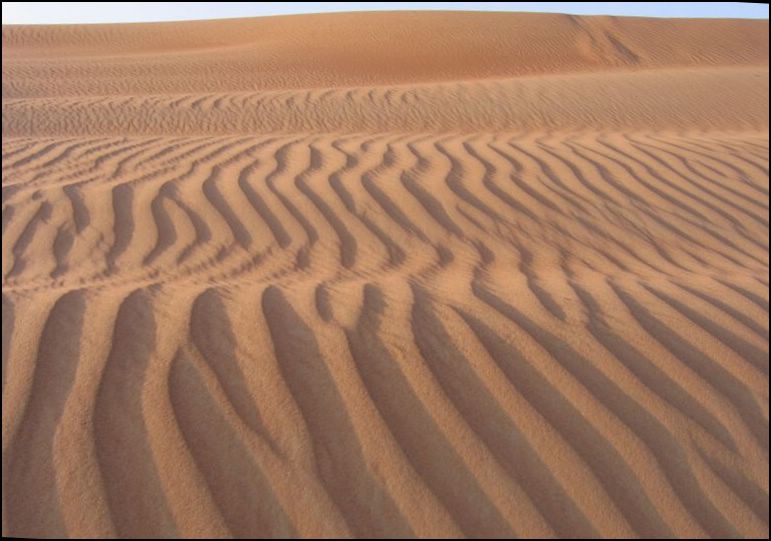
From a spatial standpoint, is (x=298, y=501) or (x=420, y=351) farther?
(x=420, y=351)

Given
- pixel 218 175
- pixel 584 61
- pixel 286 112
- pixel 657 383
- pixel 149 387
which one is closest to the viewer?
pixel 149 387

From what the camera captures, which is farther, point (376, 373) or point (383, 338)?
point (383, 338)

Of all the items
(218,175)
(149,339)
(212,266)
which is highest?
(218,175)

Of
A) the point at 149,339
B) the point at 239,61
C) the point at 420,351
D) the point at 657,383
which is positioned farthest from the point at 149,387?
the point at 239,61

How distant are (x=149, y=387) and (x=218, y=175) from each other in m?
2.80

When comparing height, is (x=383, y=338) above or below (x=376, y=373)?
above

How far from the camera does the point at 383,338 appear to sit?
2.48m

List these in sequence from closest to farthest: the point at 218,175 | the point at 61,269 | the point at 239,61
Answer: the point at 61,269 → the point at 218,175 → the point at 239,61

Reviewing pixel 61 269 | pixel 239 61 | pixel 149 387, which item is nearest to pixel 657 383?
pixel 149 387

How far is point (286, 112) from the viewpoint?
399 inches

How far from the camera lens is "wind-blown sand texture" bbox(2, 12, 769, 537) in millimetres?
1921

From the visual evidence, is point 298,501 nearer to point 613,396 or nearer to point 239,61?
point 613,396

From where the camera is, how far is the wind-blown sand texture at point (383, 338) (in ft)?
6.30

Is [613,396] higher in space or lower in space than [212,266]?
lower
